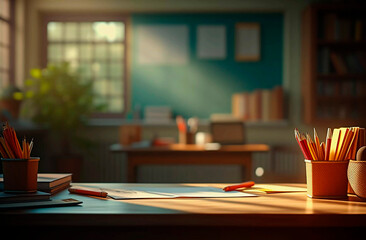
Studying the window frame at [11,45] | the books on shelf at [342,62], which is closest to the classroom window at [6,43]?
the window frame at [11,45]

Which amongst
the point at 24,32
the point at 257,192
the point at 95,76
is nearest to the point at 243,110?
the point at 95,76

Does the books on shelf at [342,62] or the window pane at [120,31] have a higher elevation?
the window pane at [120,31]

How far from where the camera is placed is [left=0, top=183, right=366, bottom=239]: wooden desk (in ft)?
3.23

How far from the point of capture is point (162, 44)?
5.40 meters

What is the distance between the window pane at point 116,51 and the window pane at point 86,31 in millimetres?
277

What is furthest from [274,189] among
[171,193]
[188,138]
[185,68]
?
[185,68]

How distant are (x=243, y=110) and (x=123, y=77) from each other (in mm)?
1517

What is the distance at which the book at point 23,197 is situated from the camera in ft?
3.59

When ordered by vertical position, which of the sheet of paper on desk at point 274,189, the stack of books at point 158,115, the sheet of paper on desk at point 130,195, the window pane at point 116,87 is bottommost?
the sheet of paper on desk at point 274,189

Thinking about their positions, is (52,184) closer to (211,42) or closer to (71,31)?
(211,42)

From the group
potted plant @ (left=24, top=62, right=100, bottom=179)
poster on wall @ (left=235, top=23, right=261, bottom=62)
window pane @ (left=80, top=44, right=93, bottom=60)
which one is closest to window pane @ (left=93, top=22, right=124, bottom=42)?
window pane @ (left=80, top=44, right=93, bottom=60)

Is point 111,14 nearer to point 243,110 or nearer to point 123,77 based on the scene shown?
point 123,77
